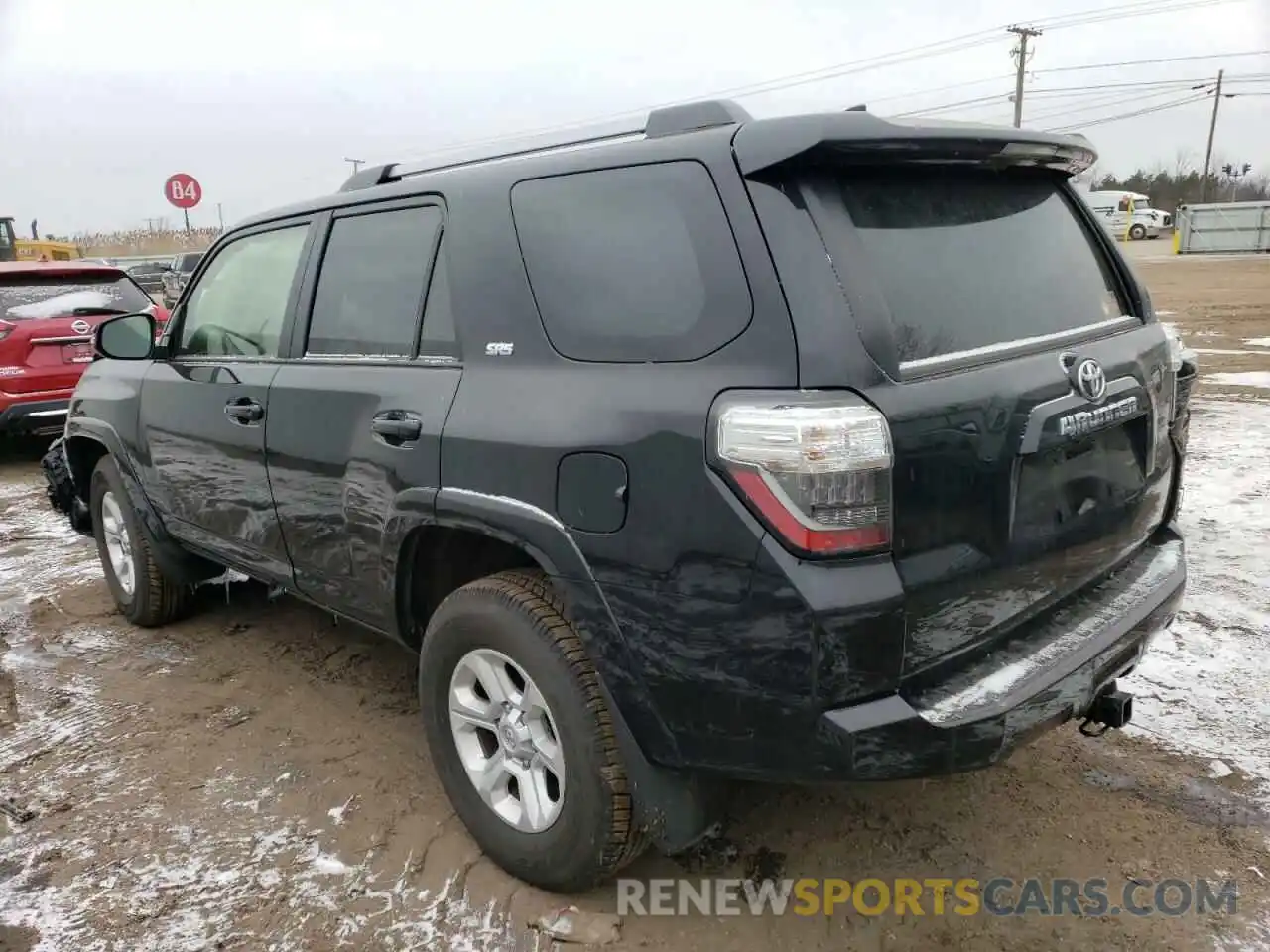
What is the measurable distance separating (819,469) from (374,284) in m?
1.71

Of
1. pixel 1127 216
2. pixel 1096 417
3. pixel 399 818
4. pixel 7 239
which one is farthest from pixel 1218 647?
pixel 1127 216

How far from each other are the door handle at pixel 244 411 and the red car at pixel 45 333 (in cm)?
536

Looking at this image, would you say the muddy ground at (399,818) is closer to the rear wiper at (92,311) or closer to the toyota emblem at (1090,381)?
the toyota emblem at (1090,381)

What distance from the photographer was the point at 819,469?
184 centimetres

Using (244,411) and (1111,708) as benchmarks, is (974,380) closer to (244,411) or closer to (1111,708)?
(1111,708)

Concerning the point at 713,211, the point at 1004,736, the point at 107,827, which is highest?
the point at 713,211

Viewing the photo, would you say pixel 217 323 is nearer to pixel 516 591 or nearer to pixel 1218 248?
pixel 516 591

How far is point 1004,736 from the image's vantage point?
197cm

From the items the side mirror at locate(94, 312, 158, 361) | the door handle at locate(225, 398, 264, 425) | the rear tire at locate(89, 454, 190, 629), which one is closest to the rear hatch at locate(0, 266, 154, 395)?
the rear tire at locate(89, 454, 190, 629)

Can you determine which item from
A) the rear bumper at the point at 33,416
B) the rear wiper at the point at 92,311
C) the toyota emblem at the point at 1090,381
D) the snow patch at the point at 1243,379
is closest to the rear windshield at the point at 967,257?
the toyota emblem at the point at 1090,381

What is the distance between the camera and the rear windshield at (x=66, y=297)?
792cm

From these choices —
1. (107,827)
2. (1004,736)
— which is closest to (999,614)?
(1004,736)

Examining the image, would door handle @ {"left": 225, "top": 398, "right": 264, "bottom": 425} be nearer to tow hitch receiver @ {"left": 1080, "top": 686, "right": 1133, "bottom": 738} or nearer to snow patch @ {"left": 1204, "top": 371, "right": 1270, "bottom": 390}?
tow hitch receiver @ {"left": 1080, "top": 686, "right": 1133, "bottom": 738}

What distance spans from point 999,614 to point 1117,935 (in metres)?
0.88
